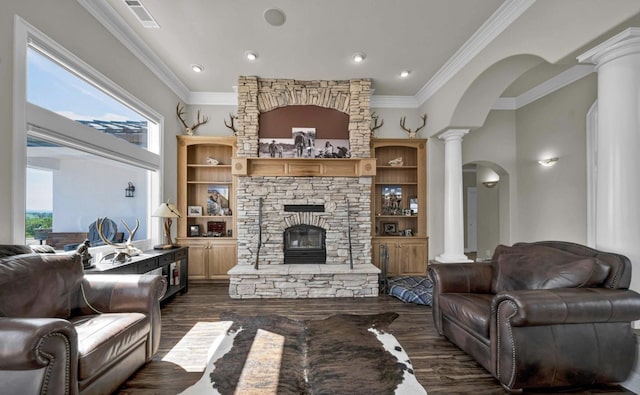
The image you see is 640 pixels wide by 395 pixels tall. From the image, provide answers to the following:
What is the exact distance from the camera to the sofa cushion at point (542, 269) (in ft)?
6.86

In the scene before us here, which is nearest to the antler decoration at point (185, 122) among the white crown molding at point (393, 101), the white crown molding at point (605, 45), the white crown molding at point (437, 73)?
the white crown molding at point (437, 73)

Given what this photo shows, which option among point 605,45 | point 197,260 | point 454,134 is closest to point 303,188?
point 197,260

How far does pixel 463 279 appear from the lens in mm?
2799

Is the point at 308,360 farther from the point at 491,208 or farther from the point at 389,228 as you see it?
the point at 491,208

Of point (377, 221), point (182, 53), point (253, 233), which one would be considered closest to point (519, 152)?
point (377, 221)

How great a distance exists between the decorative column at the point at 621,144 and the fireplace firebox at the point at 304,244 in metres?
3.47

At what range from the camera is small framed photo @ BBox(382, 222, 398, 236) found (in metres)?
5.37

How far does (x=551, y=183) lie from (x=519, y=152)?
91cm

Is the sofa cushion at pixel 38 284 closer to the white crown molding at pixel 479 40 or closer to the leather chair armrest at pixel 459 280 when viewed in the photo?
the leather chair armrest at pixel 459 280

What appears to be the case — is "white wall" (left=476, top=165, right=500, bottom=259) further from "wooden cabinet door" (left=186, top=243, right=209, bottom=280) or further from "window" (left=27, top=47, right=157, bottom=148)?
"window" (left=27, top=47, right=157, bottom=148)

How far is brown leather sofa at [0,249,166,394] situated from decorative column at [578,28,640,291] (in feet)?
12.2

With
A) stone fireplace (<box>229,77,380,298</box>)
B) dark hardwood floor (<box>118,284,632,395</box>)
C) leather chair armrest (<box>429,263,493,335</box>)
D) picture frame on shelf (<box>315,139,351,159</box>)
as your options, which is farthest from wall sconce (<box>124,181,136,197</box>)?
leather chair armrest (<box>429,263,493,335</box>)

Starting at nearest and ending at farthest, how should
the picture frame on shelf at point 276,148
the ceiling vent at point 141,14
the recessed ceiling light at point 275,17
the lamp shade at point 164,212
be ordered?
the ceiling vent at point 141,14 → the recessed ceiling light at point 275,17 → the lamp shade at point 164,212 → the picture frame on shelf at point 276,148

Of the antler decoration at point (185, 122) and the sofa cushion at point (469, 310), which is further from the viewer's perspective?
the antler decoration at point (185, 122)
